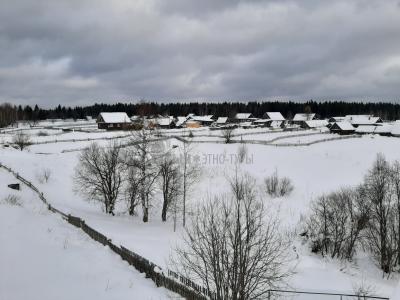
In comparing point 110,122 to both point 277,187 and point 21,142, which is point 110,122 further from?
point 277,187

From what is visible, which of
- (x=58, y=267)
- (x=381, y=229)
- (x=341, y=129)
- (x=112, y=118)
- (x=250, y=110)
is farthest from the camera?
(x=250, y=110)

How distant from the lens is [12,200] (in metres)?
28.8

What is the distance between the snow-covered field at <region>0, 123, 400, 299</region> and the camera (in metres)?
26.6

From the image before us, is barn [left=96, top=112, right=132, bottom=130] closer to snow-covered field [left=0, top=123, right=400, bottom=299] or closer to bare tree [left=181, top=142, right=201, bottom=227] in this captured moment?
snow-covered field [left=0, top=123, right=400, bottom=299]

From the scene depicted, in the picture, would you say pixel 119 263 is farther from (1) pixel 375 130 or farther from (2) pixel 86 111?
(2) pixel 86 111

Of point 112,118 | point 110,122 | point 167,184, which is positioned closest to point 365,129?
point 112,118

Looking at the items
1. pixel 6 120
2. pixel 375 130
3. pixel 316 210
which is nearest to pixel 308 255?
pixel 316 210

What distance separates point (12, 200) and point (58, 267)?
14700 millimetres

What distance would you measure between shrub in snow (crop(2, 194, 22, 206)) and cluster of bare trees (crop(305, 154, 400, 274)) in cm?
2490

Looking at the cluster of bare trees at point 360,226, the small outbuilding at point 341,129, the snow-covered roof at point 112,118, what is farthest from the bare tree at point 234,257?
the small outbuilding at point 341,129

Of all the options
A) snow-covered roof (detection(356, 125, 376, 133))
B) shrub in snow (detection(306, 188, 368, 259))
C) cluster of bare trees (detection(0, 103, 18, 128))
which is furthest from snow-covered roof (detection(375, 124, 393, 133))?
cluster of bare trees (detection(0, 103, 18, 128))

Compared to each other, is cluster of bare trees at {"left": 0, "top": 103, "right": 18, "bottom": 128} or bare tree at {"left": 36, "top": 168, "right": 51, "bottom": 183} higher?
cluster of bare trees at {"left": 0, "top": 103, "right": 18, "bottom": 128}

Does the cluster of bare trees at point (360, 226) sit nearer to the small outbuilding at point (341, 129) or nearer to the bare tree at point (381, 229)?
the bare tree at point (381, 229)

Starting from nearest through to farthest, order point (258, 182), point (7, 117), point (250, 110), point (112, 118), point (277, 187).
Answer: point (277, 187) → point (258, 182) → point (112, 118) → point (7, 117) → point (250, 110)
